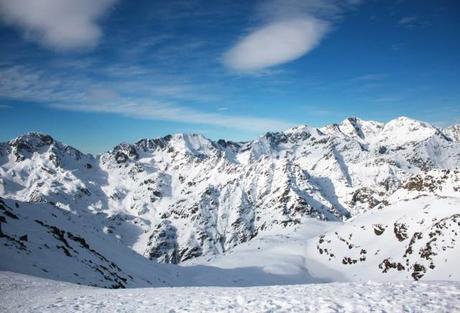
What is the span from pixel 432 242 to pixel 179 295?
80077 millimetres

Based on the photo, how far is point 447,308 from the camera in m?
14.1

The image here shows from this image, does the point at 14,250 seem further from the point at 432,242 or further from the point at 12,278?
the point at 432,242

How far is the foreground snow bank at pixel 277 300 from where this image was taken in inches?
585

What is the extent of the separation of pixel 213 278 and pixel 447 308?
99.4 meters

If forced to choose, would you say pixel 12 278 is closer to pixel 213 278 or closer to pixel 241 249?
pixel 213 278

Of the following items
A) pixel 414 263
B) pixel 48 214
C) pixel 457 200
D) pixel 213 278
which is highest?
pixel 457 200

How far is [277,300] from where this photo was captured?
16406 mm

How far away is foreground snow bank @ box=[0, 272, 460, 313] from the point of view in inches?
585

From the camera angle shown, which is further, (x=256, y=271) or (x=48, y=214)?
(x=256, y=271)

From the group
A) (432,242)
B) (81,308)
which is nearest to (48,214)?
(81,308)

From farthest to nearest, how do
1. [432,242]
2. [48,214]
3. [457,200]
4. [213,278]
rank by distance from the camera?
[213,278], [457,200], [432,242], [48,214]

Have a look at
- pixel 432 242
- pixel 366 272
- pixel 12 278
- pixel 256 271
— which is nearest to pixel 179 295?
pixel 12 278

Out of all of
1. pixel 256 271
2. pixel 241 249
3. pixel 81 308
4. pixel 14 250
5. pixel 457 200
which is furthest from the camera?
pixel 241 249

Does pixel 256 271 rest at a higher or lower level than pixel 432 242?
lower
